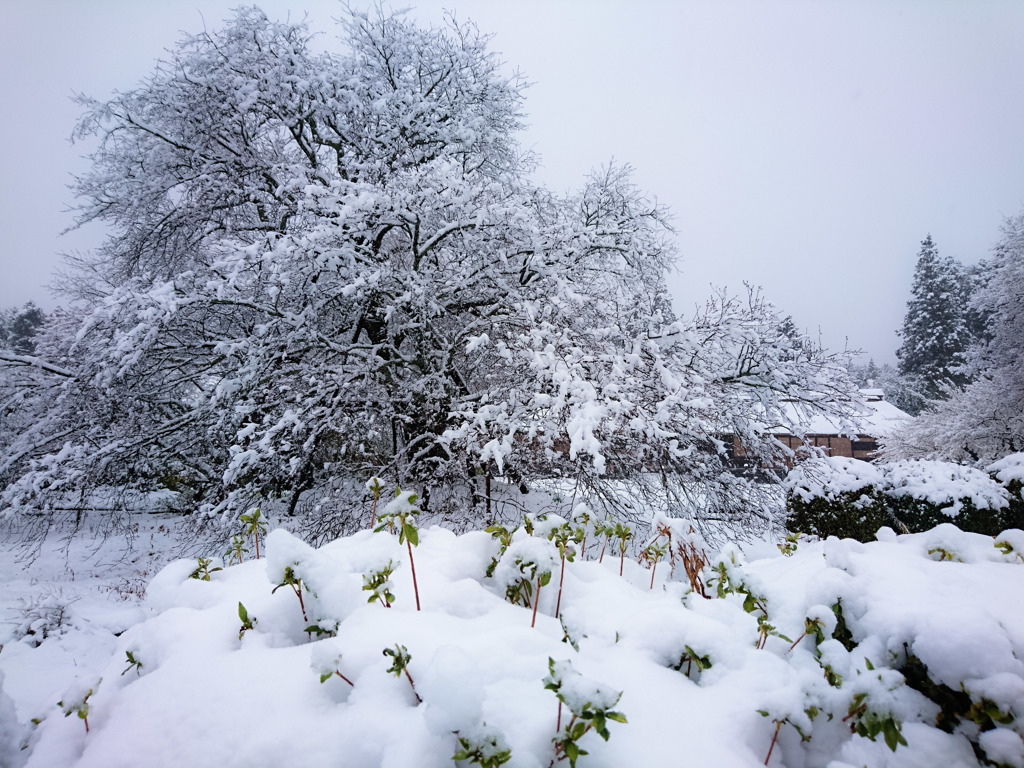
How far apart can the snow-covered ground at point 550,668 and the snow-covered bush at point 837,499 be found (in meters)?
4.81

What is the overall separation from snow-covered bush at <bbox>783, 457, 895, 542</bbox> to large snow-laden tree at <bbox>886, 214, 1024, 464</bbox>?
5966 millimetres

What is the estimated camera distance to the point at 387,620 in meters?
1.37

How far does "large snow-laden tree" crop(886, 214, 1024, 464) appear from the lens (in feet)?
36.2

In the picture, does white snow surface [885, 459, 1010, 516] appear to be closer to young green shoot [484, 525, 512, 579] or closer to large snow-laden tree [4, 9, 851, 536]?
large snow-laden tree [4, 9, 851, 536]

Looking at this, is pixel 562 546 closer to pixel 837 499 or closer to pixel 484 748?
pixel 484 748

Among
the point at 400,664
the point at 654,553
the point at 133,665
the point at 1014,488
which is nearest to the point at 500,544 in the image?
the point at 654,553

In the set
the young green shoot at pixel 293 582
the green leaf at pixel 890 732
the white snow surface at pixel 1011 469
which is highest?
the white snow surface at pixel 1011 469

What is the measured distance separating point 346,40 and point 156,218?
4347mm

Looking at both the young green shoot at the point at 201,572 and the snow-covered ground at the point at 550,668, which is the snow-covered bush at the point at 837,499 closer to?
the snow-covered ground at the point at 550,668

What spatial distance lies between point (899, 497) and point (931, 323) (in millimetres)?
31845

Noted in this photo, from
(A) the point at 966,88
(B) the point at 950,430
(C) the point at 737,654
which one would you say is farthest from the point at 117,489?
(A) the point at 966,88

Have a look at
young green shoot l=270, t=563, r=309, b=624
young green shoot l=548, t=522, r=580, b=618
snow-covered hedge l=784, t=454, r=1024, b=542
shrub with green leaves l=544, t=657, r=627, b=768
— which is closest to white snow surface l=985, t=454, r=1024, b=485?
snow-covered hedge l=784, t=454, r=1024, b=542

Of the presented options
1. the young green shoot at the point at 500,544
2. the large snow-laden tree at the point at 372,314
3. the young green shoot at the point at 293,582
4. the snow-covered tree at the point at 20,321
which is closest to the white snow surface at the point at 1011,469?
the large snow-laden tree at the point at 372,314

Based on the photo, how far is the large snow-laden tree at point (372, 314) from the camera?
5020mm
